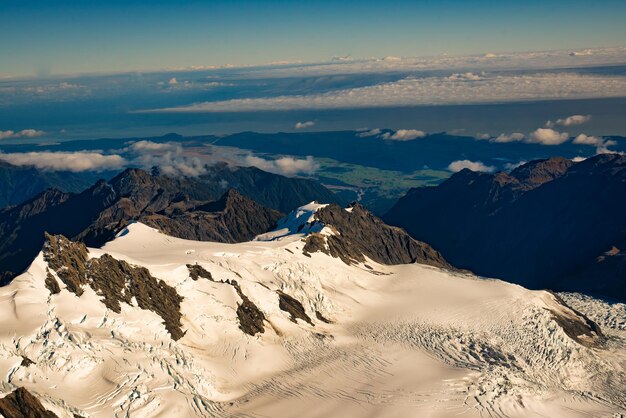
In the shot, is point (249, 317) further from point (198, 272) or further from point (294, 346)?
point (198, 272)

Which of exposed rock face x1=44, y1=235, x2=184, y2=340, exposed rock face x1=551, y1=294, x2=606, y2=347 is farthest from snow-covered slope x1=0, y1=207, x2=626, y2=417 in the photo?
exposed rock face x1=44, y1=235, x2=184, y2=340

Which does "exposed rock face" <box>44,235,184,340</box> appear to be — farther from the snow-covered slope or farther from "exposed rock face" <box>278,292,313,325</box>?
"exposed rock face" <box>278,292,313,325</box>

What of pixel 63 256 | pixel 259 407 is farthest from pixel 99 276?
pixel 259 407

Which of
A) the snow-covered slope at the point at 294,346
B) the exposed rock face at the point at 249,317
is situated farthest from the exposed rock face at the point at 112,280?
the exposed rock face at the point at 249,317

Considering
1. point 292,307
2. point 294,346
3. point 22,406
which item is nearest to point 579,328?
point 292,307

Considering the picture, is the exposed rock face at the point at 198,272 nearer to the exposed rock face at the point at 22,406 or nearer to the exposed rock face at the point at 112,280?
the exposed rock face at the point at 112,280

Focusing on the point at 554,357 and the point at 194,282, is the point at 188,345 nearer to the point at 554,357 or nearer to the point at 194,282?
the point at 194,282
